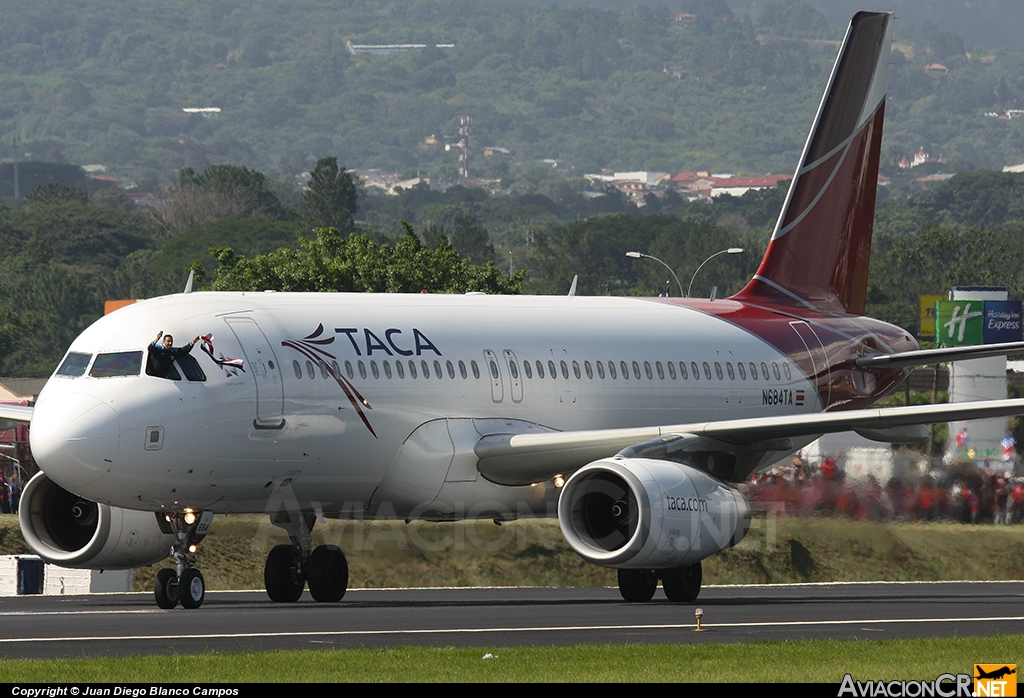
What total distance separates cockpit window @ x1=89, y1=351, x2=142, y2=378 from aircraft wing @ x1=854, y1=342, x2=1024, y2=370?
1482cm

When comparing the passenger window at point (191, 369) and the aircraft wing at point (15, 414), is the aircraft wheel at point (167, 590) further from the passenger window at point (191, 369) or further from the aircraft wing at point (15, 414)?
the aircraft wing at point (15, 414)

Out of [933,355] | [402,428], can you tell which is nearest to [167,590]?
[402,428]

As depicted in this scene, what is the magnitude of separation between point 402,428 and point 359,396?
1034 millimetres

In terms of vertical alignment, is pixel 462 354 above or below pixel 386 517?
above

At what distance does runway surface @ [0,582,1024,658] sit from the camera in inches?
802

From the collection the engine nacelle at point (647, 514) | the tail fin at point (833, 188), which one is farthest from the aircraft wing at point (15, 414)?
the tail fin at point (833, 188)

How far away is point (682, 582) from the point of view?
27406mm

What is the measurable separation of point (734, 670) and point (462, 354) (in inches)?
458

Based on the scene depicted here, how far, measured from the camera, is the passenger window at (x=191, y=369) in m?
24.1

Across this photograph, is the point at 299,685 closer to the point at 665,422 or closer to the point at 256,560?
the point at 665,422

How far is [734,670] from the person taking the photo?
1748 cm

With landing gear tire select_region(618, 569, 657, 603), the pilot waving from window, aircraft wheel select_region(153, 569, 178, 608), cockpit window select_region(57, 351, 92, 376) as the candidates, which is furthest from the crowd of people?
cockpit window select_region(57, 351, 92, 376)

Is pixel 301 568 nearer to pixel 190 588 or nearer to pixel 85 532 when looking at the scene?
pixel 190 588

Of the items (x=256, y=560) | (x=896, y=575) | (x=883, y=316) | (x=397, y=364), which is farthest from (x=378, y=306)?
(x=883, y=316)
